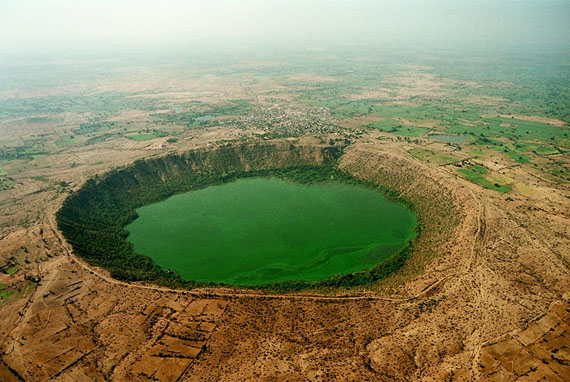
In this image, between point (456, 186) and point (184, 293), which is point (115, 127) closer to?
point (184, 293)

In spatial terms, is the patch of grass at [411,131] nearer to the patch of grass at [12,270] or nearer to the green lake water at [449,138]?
the green lake water at [449,138]

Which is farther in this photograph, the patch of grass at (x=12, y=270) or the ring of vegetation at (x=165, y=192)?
the ring of vegetation at (x=165, y=192)

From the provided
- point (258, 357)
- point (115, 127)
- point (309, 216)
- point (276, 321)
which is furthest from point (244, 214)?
point (115, 127)

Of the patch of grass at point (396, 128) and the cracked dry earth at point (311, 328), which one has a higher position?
the patch of grass at point (396, 128)

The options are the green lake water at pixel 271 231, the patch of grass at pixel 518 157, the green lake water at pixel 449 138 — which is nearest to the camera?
the green lake water at pixel 271 231

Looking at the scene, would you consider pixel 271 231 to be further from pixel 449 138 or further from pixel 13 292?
pixel 449 138

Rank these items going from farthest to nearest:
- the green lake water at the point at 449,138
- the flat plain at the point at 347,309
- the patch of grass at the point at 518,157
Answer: the green lake water at the point at 449,138 → the patch of grass at the point at 518,157 → the flat plain at the point at 347,309

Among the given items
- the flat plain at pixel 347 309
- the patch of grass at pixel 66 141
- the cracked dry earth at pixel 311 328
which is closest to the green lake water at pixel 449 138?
the flat plain at pixel 347 309
